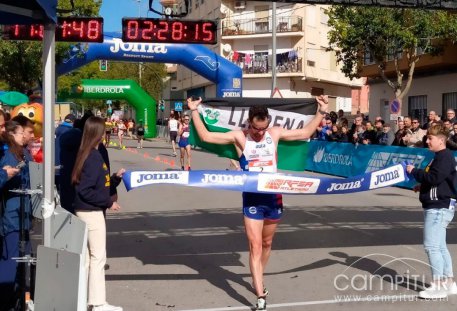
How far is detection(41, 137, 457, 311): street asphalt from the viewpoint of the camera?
675cm

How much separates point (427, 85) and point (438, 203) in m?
31.4

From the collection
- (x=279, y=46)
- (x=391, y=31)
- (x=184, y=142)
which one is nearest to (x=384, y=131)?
(x=184, y=142)

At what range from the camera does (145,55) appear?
68.3 feet

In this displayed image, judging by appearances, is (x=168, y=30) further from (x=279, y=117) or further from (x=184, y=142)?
(x=184, y=142)

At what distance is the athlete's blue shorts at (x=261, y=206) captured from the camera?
6.40m

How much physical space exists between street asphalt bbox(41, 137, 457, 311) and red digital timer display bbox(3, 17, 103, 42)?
2.90 meters

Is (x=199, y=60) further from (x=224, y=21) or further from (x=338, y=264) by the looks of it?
(x=224, y=21)

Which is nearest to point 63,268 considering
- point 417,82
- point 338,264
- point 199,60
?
point 338,264

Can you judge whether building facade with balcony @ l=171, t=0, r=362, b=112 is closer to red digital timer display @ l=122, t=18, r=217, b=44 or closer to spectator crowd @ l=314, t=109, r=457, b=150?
spectator crowd @ l=314, t=109, r=457, b=150

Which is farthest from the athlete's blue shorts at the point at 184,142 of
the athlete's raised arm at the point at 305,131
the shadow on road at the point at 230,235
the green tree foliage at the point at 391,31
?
the athlete's raised arm at the point at 305,131

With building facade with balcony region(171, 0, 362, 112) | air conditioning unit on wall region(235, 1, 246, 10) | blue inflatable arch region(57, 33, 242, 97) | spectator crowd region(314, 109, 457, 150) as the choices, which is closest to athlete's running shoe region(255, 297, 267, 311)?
spectator crowd region(314, 109, 457, 150)

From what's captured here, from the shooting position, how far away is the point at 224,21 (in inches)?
2223

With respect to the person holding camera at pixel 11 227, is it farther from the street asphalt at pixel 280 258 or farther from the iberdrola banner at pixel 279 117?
the iberdrola banner at pixel 279 117

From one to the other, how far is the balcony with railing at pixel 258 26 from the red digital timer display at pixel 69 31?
45673 millimetres
